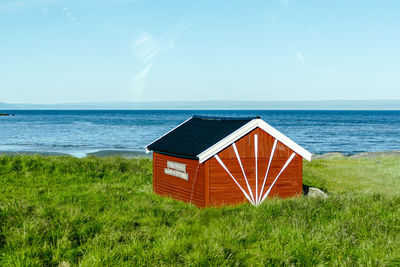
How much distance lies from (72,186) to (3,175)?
418cm

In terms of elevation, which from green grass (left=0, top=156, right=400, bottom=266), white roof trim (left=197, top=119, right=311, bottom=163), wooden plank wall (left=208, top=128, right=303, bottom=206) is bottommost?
green grass (left=0, top=156, right=400, bottom=266)

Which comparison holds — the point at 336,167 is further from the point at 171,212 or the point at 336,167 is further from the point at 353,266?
the point at 353,266

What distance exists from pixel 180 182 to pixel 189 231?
536 centimetres

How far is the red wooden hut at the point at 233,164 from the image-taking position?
14430mm

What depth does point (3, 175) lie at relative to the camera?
19.0 m

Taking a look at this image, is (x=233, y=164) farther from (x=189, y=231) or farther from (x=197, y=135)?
(x=189, y=231)

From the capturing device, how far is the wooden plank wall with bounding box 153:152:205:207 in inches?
573

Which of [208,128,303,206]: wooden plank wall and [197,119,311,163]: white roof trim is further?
[208,128,303,206]: wooden plank wall

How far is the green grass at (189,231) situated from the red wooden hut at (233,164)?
2.76ft

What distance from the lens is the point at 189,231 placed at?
10.5 m

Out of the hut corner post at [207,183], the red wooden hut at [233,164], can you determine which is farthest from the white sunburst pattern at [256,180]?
the hut corner post at [207,183]

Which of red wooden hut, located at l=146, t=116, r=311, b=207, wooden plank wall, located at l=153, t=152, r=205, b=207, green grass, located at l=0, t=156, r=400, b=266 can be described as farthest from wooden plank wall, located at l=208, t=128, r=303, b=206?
green grass, located at l=0, t=156, r=400, b=266

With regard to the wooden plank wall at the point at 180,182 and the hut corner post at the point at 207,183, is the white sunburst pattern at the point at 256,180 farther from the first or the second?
the wooden plank wall at the point at 180,182

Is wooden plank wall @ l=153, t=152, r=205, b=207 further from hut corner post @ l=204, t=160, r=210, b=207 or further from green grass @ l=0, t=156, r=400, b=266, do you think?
green grass @ l=0, t=156, r=400, b=266
